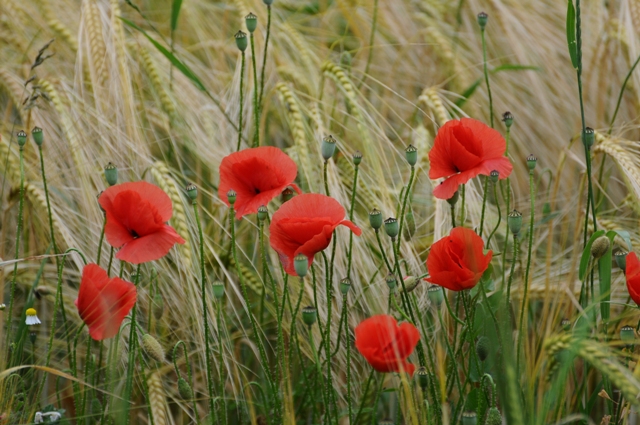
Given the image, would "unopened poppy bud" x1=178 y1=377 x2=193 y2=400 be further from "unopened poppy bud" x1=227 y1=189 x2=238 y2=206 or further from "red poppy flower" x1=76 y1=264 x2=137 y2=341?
"unopened poppy bud" x1=227 y1=189 x2=238 y2=206

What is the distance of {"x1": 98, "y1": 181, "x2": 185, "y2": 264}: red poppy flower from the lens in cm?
104

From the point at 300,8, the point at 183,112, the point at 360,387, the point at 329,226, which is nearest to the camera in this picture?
the point at 329,226

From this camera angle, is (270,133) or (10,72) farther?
(270,133)

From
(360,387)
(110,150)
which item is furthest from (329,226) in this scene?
(110,150)

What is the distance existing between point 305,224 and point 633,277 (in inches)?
16.2

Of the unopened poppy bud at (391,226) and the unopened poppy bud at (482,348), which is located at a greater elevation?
the unopened poppy bud at (391,226)

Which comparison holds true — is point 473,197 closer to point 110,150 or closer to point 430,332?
point 430,332

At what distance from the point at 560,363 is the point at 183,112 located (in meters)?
0.87

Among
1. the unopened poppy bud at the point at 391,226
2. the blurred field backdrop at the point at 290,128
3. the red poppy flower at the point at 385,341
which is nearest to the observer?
the red poppy flower at the point at 385,341

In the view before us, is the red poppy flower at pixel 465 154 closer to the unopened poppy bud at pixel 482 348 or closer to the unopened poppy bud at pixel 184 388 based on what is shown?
the unopened poppy bud at pixel 482 348

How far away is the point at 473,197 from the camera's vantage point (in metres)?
1.46

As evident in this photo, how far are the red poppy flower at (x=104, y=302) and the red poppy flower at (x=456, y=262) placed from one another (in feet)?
1.19

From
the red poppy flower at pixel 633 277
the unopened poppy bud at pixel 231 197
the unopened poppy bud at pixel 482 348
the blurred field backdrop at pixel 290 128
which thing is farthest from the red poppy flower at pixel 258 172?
the red poppy flower at pixel 633 277

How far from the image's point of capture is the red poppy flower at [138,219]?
1045 mm
